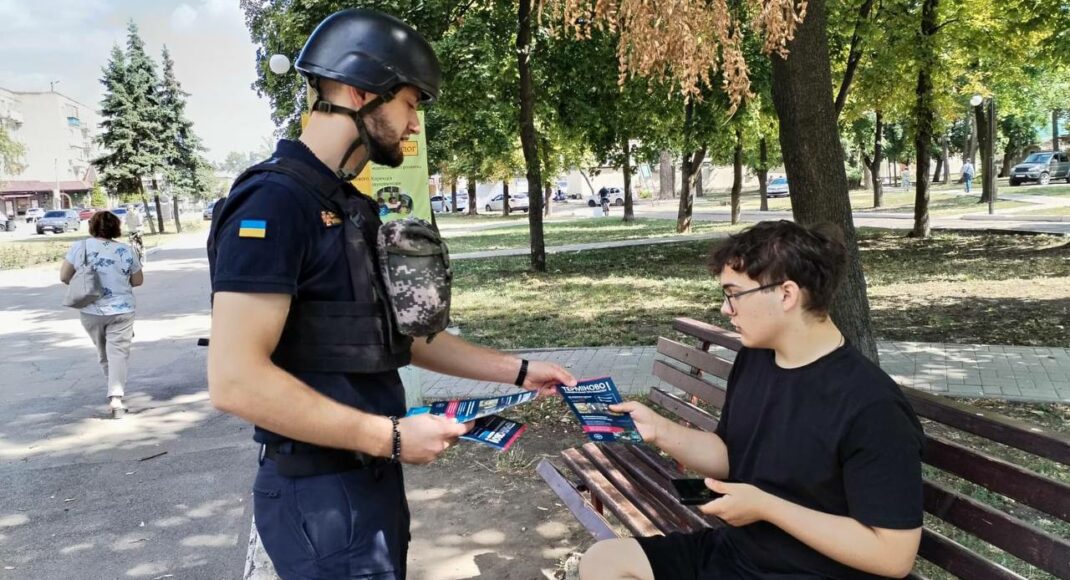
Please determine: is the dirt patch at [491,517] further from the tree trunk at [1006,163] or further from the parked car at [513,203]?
the tree trunk at [1006,163]

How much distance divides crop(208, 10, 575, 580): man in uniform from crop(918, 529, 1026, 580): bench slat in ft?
5.20

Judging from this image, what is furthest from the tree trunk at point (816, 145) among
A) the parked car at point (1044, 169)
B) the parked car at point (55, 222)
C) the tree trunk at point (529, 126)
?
the parked car at point (55, 222)

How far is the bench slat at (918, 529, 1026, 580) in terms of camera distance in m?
2.16

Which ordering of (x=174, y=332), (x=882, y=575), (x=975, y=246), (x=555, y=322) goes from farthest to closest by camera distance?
(x=975, y=246) → (x=174, y=332) → (x=555, y=322) → (x=882, y=575)

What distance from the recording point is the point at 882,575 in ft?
6.46

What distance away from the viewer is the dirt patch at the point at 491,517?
3.80 metres

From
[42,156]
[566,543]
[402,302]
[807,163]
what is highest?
[42,156]

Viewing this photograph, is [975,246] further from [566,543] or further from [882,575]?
[882,575]

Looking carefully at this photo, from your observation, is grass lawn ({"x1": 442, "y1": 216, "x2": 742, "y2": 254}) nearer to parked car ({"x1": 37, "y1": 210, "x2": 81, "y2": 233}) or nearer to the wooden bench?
the wooden bench

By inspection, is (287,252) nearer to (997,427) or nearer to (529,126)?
(997,427)

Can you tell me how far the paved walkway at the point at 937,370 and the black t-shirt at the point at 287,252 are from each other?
190 inches

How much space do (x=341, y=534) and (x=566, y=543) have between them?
8.04ft

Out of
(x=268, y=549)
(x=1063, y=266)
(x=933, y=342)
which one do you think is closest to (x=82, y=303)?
(x=268, y=549)

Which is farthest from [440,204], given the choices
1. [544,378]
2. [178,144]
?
[544,378]
